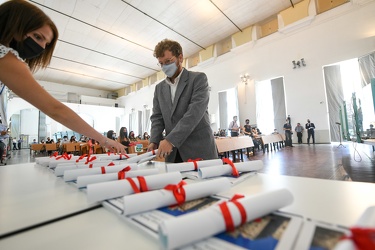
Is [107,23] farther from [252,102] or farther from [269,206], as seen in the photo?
[269,206]

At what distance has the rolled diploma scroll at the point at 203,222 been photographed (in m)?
0.24

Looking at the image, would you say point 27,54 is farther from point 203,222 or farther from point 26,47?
point 203,222

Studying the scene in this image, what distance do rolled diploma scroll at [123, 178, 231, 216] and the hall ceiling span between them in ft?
22.8

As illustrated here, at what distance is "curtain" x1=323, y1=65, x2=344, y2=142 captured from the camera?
679 centimetres

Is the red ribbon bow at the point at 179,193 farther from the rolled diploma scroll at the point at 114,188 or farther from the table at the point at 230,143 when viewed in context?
the table at the point at 230,143

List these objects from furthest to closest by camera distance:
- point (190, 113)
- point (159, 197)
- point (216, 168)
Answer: point (190, 113) < point (216, 168) < point (159, 197)

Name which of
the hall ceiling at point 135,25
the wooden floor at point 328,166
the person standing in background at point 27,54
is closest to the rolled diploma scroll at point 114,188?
the person standing in background at point 27,54

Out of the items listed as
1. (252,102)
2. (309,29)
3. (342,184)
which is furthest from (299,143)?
(342,184)

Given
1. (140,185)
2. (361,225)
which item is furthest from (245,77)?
(361,225)

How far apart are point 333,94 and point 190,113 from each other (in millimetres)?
8087

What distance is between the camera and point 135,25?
7113mm

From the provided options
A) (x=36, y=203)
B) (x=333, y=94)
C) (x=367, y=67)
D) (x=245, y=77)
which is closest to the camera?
(x=36, y=203)

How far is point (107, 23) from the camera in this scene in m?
6.92

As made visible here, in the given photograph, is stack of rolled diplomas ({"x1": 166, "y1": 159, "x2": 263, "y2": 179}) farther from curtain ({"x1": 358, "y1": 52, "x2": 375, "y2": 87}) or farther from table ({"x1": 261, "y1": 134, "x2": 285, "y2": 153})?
curtain ({"x1": 358, "y1": 52, "x2": 375, "y2": 87})
